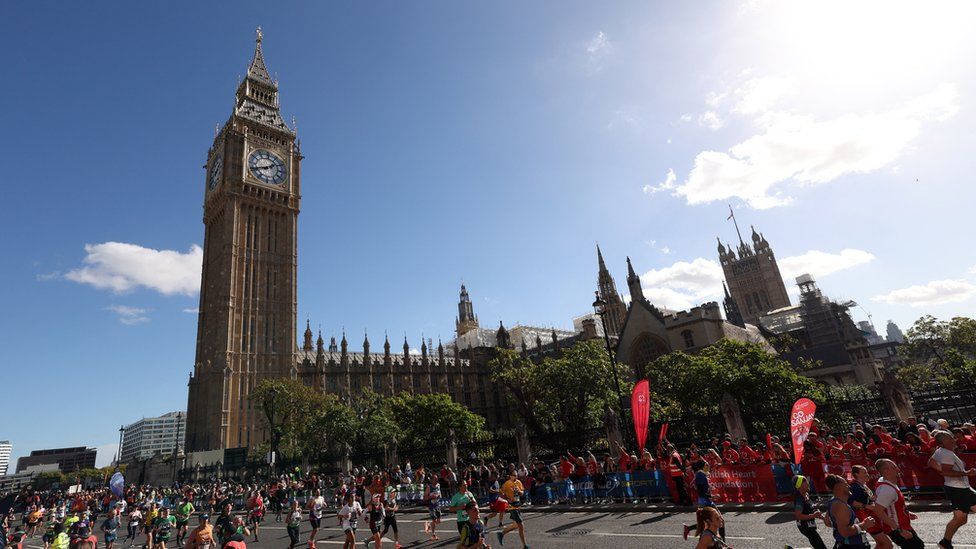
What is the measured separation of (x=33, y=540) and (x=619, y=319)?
10253 centimetres

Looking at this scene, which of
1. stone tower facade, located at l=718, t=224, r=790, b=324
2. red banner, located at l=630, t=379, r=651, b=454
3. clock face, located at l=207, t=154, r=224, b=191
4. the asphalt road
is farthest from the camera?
stone tower facade, located at l=718, t=224, r=790, b=324

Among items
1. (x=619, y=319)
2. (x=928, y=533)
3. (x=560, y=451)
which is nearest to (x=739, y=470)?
(x=928, y=533)

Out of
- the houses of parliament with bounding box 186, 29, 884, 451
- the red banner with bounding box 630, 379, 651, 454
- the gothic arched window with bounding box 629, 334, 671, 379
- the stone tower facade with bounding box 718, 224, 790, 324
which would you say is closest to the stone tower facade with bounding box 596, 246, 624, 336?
the houses of parliament with bounding box 186, 29, 884, 451

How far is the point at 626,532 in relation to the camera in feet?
41.8

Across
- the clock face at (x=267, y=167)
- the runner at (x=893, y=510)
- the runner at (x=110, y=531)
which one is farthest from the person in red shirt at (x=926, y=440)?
the clock face at (x=267, y=167)

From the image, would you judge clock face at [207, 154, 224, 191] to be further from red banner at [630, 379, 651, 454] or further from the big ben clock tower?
red banner at [630, 379, 651, 454]

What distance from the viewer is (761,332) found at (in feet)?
257

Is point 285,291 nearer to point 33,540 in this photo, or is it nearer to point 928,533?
point 33,540

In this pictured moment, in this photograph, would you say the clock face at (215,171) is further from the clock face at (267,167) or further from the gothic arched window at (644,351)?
the gothic arched window at (644,351)

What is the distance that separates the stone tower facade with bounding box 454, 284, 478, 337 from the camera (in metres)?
143

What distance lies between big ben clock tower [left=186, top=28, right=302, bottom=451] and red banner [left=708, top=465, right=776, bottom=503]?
59969mm

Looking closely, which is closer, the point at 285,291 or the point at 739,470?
the point at 739,470

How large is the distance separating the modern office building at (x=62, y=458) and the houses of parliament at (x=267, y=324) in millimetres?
130819

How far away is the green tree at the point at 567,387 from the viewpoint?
3447 centimetres
